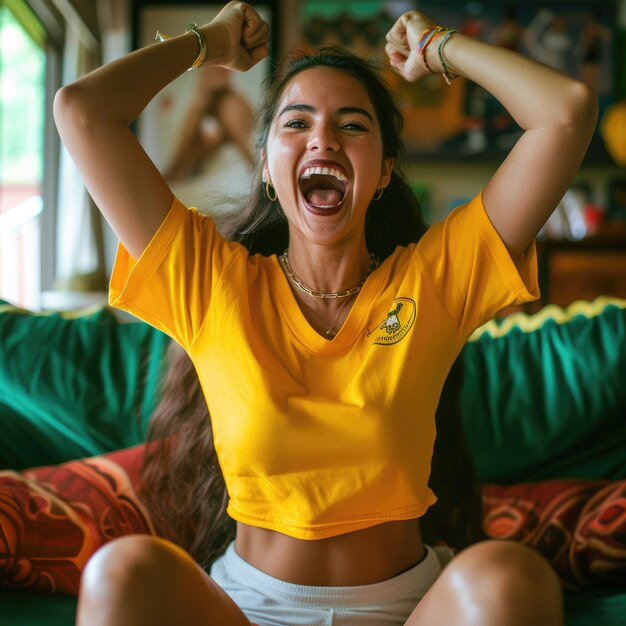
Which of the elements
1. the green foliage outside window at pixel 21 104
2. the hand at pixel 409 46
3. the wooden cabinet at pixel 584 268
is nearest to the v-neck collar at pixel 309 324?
the hand at pixel 409 46

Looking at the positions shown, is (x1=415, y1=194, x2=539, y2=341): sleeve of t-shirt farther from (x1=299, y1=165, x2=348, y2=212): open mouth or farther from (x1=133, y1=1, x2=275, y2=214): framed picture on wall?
(x1=133, y1=1, x2=275, y2=214): framed picture on wall

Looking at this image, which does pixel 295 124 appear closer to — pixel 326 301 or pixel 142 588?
pixel 326 301

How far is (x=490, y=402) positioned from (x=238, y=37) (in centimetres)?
90

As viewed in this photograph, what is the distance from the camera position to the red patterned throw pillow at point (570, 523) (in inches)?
58.7

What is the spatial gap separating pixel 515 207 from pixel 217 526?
755 millimetres

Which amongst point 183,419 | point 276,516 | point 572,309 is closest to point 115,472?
point 183,419

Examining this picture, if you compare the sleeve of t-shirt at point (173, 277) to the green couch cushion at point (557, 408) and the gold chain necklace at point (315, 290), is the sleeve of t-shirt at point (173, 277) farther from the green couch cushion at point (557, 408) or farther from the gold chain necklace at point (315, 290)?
the green couch cushion at point (557, 408)

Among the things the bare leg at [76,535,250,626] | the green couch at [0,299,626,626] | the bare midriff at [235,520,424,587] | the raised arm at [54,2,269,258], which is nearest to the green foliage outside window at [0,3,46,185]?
the green couch at [0,299,626,626]

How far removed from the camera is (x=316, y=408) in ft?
3.76

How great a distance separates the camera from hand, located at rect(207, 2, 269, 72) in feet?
4.29

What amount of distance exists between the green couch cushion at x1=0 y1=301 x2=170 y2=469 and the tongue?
0.59 m

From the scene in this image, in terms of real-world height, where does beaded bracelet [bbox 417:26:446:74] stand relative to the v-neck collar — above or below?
above

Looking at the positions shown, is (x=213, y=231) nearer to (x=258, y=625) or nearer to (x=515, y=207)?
(x=515, y=207)

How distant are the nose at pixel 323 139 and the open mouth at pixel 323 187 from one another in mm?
29
